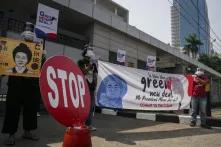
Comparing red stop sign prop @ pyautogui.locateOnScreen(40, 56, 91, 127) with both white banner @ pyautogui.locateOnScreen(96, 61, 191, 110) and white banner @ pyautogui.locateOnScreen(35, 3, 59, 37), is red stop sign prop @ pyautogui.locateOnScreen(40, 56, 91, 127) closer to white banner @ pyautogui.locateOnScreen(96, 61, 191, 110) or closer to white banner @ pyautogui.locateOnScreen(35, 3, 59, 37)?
white banner @ pyautogui.locateOnScreen(96, 61, 191, 110)

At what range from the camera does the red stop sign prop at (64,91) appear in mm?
2752

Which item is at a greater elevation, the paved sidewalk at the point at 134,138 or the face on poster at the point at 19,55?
the face on poster at the point at 19,55

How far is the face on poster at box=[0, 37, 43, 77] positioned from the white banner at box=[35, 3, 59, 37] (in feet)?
17.5

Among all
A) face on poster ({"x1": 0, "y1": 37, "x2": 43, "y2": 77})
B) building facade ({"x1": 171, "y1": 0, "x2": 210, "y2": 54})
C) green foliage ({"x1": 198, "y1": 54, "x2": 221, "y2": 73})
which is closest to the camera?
face on poster ({"x1": 0, "y1": 37, "x2": 43, "y2": 77})

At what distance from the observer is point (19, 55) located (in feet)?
17.4

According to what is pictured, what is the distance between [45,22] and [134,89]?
4165 millimetres

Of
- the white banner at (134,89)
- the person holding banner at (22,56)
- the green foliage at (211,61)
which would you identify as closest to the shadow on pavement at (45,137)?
the person holding banner at (22,56)

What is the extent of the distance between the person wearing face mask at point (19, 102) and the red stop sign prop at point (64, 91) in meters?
1.87

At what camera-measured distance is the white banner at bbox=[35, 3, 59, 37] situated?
1056 cm

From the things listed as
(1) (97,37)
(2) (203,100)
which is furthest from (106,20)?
(2) (203,100)

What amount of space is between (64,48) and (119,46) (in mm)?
5714

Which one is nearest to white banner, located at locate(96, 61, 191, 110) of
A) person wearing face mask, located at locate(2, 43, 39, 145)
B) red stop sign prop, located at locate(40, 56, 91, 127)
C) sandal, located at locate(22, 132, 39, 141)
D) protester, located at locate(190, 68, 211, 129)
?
protester, located at locate(190, 68, 211, 129)

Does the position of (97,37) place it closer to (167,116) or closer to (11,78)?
(167,116)

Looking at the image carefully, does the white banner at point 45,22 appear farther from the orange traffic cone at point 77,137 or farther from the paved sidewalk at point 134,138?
the orange traffic cone at point 77,137
